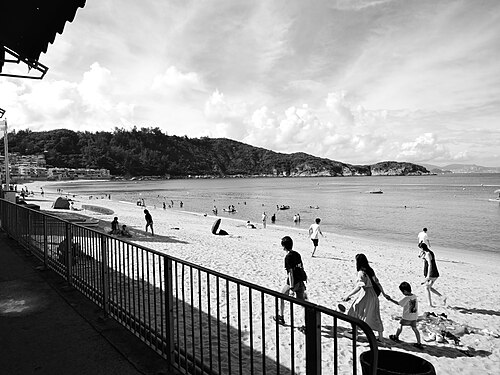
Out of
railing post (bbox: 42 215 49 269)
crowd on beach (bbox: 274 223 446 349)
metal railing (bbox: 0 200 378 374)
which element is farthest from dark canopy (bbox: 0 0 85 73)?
crowd on beach (bbox: 274 223 446 349)

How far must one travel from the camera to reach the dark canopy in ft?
18.7

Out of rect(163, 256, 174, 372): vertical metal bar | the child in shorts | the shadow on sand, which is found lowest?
the shadow on sand

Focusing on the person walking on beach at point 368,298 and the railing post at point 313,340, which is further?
the person walking on beach at point 368,298

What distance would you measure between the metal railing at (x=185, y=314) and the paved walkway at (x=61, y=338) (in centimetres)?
15

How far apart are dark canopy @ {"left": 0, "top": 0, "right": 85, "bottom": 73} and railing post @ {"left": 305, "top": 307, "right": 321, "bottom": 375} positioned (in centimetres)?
510

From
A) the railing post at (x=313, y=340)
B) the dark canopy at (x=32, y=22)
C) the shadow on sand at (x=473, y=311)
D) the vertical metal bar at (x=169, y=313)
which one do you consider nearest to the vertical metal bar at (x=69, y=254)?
the vertical metal bar at (x=169, y=313)

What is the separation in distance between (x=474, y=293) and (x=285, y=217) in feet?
111

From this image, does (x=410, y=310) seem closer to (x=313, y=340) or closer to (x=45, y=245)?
(x=313, y=340)

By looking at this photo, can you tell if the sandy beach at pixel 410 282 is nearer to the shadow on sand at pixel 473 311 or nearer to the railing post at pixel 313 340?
the shadow on sand at pixel 473 311

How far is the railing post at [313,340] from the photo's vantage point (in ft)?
7.29

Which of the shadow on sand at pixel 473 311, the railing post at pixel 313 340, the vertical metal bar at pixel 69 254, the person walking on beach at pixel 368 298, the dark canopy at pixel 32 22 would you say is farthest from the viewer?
the shadow on sand at pixel 473 311

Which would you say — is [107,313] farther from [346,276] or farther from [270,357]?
[346,276]

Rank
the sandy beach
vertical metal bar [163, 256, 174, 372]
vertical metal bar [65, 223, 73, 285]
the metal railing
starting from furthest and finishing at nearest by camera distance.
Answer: the sandy beach → vertical metal bar [65, 223, 73, 285] → vertical metal bar [163, 256, 174, 372] → the metal railing

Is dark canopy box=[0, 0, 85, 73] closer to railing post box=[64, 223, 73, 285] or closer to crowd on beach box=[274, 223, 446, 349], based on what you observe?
railing post box=[64, 223, 73, 285]
